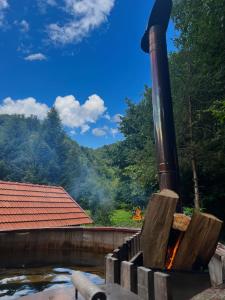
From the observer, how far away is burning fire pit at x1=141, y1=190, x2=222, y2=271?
109 inches

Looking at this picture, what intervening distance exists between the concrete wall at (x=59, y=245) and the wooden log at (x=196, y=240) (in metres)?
3.87

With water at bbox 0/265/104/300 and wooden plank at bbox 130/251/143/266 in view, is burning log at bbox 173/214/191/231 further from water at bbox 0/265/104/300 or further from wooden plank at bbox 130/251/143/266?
water at bbox 0/265/104/300

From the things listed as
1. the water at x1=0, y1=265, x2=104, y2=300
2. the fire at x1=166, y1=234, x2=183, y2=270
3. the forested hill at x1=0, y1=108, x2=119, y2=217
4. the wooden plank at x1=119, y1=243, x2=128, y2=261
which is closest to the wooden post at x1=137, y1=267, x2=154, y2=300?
the fire at x1=166, y1=234, x2=183, y2=270

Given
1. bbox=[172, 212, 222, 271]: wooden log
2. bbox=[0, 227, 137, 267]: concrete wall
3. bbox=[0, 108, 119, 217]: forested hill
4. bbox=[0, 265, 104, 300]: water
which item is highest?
bbox=[0, 108, 119, 217]: forested hill

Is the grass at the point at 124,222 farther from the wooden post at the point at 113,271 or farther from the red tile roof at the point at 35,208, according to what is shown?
the wooden post at the point at 113,271

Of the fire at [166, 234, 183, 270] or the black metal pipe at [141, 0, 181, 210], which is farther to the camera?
the black metal pipe at [141, 0, 181, 210]

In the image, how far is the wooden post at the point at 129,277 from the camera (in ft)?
8.47

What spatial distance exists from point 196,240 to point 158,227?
1.49 feet

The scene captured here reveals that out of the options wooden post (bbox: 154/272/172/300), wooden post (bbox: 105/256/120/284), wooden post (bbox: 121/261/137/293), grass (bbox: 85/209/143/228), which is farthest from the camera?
grass (bbox: 85/209/143/228)

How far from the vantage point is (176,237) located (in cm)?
312

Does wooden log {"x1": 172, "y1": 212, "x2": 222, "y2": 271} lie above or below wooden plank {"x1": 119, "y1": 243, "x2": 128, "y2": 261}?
above

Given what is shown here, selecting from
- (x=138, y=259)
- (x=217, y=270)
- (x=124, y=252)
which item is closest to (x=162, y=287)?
(x=138, y=259)

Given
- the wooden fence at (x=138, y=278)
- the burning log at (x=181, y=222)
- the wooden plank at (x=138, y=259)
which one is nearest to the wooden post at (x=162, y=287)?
the wooden fence at (x=138, y=278)

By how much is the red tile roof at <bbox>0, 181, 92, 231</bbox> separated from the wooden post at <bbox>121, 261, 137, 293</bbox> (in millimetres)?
5263
